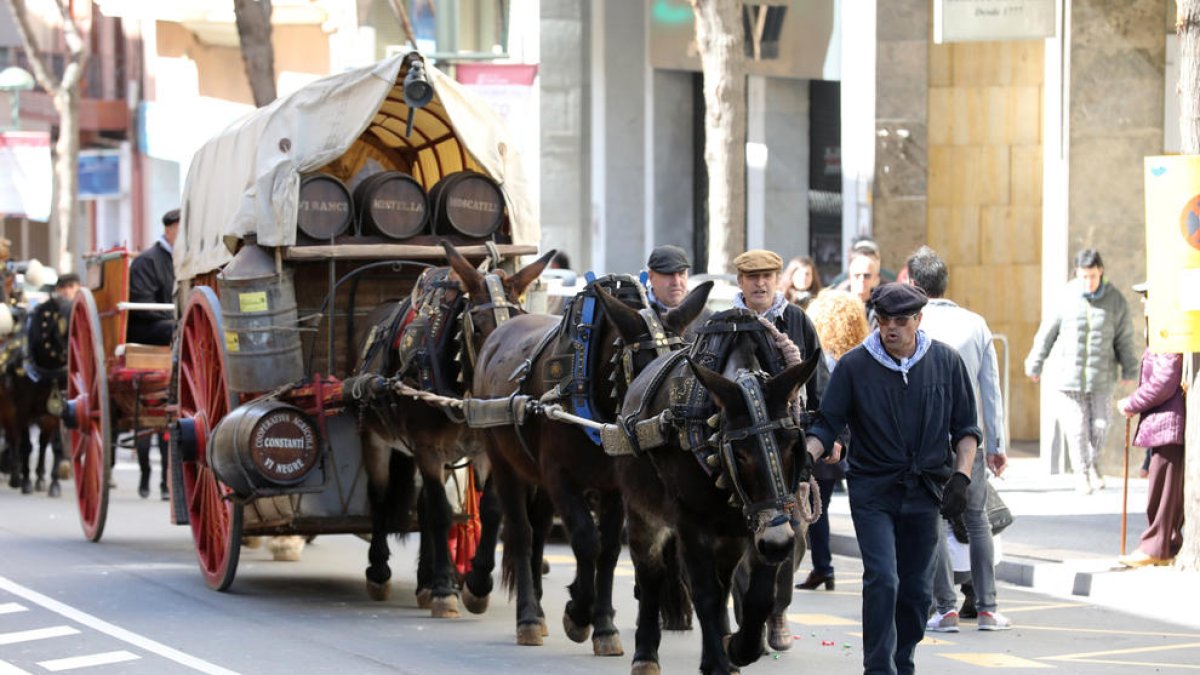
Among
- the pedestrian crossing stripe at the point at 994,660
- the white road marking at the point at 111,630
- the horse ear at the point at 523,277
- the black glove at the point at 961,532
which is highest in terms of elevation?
the horse ear at the point at 523,277

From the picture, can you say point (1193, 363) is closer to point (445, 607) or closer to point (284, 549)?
point (445, 607)

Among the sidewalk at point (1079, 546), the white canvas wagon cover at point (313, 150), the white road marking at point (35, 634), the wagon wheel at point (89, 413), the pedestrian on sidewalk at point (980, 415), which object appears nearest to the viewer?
the white road marking at point (35, 634)

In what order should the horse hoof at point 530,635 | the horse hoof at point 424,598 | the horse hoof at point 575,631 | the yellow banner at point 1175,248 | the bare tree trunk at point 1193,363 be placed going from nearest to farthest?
the horse hoof at point 575,631, the horse hoof at point 530,635, the horse hoof at point 424,598, the yellow banner at point 1175,248, the bare tree trunk at point 1193,363

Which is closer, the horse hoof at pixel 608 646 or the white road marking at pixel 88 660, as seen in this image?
the white road marking at pixel 88 660

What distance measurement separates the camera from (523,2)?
81.8 ft

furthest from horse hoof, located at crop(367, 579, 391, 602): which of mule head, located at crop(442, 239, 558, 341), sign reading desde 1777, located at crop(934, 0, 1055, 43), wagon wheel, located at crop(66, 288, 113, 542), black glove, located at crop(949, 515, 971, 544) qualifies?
sign reading desde 1777, located at crop(934, 0, 1055, 43)

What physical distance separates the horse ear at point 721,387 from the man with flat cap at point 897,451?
1.22 ft

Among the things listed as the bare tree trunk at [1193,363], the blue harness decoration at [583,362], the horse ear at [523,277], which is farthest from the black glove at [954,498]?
the bare tree trunk at [1193,363]

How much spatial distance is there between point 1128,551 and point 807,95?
11.6 m

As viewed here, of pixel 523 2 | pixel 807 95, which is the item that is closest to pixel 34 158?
pixel 523 2

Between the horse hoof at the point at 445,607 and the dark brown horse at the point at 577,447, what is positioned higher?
the dark brown horse at the point at 577,447

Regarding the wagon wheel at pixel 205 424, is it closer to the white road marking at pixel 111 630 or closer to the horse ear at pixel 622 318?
the white road marking at pixel 111 630

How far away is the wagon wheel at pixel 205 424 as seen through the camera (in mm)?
11555

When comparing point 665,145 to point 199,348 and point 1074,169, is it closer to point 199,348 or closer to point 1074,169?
point 1074,169
